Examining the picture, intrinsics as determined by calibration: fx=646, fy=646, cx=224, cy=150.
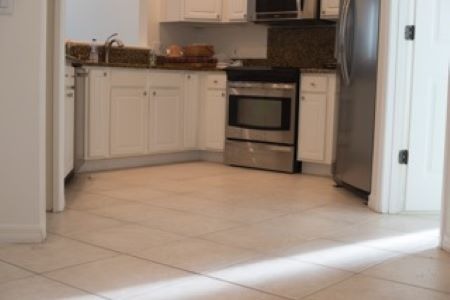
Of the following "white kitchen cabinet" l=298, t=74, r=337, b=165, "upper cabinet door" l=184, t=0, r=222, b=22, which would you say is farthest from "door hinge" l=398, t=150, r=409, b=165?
"upper cabinet door" l=184, t=0, r=222, b=22

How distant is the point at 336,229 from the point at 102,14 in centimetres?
577

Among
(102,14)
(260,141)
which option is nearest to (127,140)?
(260,141)

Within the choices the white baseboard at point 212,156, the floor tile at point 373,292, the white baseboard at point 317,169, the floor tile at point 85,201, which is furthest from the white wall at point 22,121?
the white baseboard at point 212,156

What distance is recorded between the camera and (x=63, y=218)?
11.7ft

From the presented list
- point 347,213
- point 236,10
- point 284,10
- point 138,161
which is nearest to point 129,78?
point 138,161

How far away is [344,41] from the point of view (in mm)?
4527

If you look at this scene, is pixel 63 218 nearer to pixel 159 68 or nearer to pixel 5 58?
pixel 5 58

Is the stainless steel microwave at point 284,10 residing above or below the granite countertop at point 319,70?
above

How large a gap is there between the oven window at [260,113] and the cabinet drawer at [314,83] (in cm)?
20

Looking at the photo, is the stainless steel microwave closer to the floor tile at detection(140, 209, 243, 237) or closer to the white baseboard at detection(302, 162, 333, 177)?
the white baseboard at detection(302, 162, 333, 177)

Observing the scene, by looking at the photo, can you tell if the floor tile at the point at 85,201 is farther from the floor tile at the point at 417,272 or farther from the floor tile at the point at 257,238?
the floor tile at the point at 417,272

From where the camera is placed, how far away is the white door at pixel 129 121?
5441 mm

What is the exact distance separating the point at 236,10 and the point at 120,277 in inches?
165

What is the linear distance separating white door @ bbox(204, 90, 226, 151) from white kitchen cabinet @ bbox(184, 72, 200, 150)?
0.10 m
